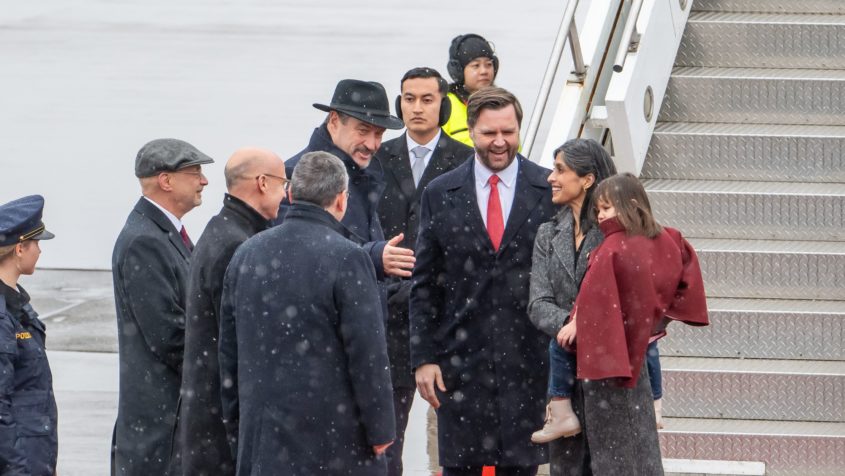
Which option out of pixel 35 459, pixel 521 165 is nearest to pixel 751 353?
pixel 521 165

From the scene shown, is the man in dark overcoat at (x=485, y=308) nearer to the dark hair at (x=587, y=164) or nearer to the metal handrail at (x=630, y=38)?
the dark hair at (x=587, y=164)

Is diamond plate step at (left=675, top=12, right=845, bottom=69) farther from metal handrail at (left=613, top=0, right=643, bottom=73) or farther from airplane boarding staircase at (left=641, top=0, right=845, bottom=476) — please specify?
metal handrail at (left=613, top=0, right=643, bottom=73)

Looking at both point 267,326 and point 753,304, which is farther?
point 753,304

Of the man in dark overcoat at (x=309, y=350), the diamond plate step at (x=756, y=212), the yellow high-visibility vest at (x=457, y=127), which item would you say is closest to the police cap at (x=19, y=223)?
the man in dark overcoat at (x=309, y=350)

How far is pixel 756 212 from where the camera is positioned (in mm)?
7254

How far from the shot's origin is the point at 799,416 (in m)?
6.50

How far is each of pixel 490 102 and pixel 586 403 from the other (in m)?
1.22

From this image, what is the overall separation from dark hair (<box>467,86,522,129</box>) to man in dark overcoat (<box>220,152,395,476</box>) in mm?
940

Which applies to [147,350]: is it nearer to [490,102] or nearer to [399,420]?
[399,420]

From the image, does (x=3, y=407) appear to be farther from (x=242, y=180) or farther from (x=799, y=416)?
(x=799, y=416)

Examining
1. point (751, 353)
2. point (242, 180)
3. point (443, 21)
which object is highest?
point (443, 21)

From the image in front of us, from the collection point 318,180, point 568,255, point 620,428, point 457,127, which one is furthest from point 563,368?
point 457,127

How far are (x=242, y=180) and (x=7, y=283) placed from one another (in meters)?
0.95

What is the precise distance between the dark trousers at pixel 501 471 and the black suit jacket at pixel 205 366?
1.02 m
